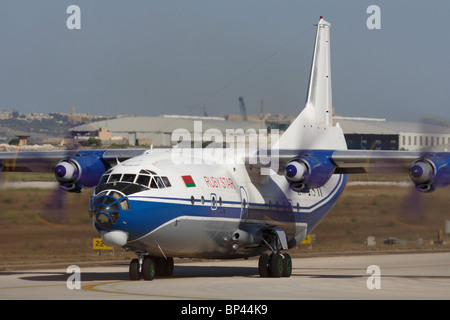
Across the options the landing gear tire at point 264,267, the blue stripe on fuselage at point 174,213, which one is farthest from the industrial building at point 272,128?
the landing gear tire at point 264,267

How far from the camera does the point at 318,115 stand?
1300 inches

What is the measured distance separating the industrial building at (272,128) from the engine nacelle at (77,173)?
128 cm

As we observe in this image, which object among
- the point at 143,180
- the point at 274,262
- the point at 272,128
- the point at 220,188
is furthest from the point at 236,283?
the point at 272,128

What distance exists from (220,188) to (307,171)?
284 cm

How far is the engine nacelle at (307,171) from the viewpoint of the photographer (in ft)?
84.9

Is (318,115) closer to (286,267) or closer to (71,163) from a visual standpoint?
(286,267)

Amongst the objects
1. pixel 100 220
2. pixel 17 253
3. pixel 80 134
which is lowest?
pixel 17 253

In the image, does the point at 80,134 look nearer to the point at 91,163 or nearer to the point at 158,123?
the point at 91,163

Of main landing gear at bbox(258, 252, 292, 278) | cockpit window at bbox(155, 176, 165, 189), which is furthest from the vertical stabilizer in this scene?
cockpit window at bbox(155, 176, 165, 189)

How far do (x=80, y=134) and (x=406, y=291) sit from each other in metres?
14.5

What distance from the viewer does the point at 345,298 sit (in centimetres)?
1975
